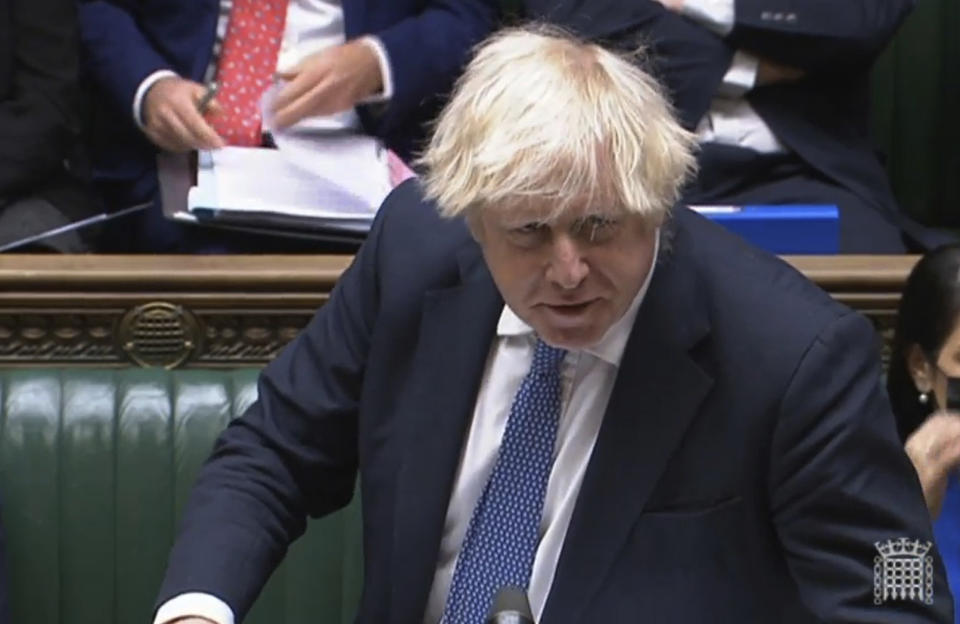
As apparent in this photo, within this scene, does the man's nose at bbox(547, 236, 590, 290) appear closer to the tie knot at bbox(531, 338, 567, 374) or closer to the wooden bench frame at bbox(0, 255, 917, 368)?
the tie knot at bbox(531, 338, 567, 374)

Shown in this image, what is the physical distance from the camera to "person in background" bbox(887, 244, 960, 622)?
2104 millimetres

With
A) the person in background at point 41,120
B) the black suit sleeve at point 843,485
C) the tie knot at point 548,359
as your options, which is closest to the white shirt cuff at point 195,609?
the tie knot at point 548,359

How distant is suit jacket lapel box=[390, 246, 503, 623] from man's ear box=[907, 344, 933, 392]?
0.64m

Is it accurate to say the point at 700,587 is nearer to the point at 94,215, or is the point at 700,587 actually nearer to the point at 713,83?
the point at 713,83

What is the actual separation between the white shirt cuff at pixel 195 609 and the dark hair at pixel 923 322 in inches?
35.3

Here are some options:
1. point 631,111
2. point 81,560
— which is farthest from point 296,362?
point 81,560

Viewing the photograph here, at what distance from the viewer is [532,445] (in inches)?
67.1

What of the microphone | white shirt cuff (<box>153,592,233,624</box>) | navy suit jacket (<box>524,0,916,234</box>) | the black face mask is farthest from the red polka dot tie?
the microphone

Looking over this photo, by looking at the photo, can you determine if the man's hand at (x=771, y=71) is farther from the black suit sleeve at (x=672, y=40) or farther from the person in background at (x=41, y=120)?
the person in background at (x=41, y=120)

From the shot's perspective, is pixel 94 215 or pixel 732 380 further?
pixel 94 215

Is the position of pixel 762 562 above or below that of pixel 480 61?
below

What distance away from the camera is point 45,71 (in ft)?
9.00

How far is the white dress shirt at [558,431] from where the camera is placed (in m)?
1.71

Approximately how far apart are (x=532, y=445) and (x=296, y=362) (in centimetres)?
26
